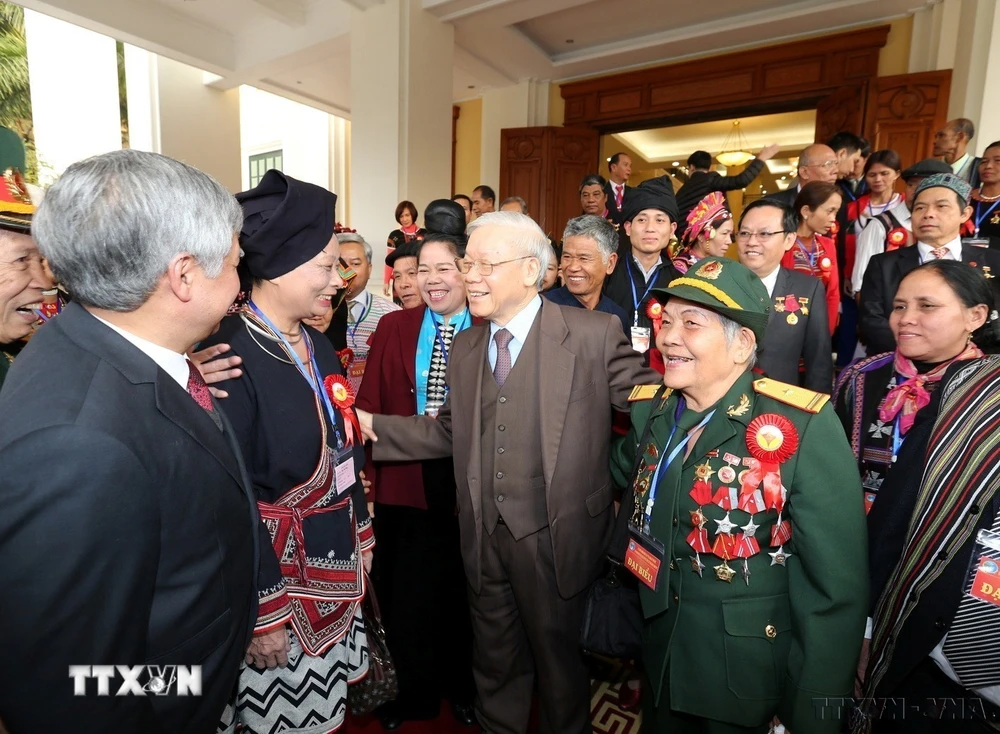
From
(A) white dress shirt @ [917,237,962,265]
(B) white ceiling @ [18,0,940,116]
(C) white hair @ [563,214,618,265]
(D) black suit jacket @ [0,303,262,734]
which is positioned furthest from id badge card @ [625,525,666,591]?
(B) white ceiling @ [18,0,940,116]

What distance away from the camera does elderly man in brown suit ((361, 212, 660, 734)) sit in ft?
5.74

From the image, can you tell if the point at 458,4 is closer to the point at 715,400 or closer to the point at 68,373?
the point at 715,400

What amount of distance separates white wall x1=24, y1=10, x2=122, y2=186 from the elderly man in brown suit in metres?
10.1

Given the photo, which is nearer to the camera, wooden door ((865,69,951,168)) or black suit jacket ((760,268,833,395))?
black suit jacket ((760,268,833,395))

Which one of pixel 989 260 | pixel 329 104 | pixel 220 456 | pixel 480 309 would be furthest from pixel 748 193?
pixel 220 456

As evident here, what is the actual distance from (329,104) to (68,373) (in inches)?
459

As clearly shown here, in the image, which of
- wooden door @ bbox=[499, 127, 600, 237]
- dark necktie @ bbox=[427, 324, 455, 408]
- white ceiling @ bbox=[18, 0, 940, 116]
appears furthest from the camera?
wooden door @ bbox=[499, 127, 600, 237]

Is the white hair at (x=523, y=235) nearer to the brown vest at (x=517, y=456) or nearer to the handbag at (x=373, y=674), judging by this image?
the brown vest at (x=517, y=456)

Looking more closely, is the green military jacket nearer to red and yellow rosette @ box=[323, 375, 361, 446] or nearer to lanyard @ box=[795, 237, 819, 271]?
red and yellow rosette @ box=[323, 375, 361, 446]

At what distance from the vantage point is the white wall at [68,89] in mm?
8938

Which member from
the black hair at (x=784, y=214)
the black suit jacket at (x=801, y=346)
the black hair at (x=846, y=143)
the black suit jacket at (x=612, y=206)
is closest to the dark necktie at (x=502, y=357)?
the black suit jacket at (x=801, y=346)

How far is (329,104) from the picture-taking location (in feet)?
35.3

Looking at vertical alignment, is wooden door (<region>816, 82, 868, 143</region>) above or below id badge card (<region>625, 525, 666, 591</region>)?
above

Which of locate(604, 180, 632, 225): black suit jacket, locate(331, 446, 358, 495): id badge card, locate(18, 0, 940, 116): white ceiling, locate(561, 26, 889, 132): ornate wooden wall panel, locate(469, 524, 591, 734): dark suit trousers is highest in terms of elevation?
locate(18, 0, 940, 116): white ceiling
